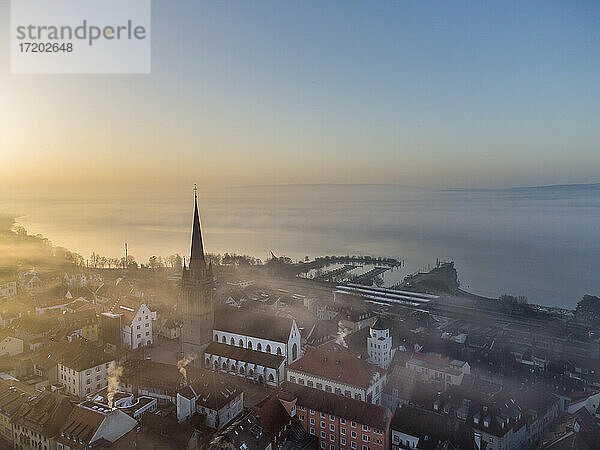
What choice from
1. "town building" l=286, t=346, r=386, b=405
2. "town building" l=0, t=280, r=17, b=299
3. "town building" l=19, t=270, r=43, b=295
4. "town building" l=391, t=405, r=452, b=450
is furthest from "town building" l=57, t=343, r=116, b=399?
"town building" l=19, t=270, r=43, b=295

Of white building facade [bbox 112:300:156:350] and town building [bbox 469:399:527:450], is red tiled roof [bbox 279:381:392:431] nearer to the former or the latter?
town building [bbox 469:399:527:450]

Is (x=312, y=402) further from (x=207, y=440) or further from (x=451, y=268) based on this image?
(x=451, y=268)

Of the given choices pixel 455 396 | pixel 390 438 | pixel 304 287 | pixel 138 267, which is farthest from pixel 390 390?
pixel 138 267

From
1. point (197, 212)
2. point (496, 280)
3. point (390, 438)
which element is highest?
point (197, 212)

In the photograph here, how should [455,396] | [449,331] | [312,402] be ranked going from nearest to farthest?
[312,402] < [455,396] < [449,331]

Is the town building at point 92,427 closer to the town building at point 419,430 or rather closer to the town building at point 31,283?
the town building at point 419,430
